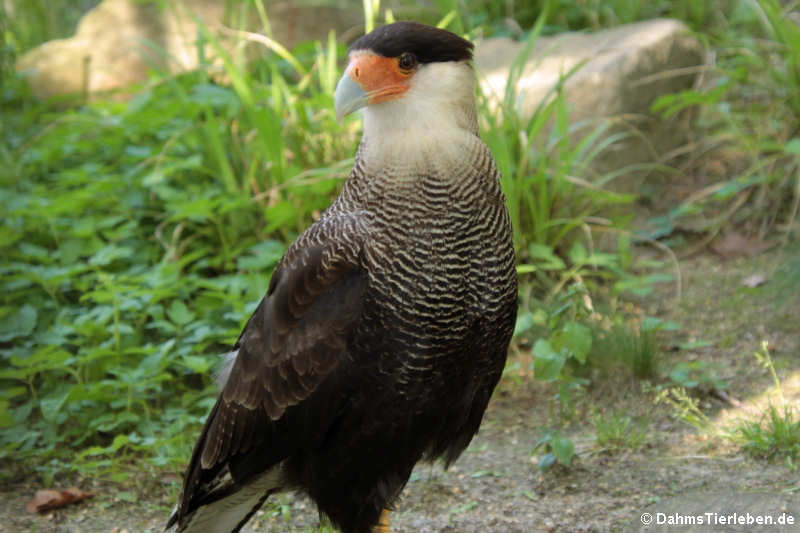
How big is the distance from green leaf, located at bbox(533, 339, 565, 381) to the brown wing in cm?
103

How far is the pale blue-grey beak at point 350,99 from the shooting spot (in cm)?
225

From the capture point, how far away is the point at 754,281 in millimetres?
4113

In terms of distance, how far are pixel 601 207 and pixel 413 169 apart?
239 centimetres

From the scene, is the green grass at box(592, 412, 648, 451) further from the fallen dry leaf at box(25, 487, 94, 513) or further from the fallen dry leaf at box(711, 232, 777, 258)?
the fallen dry leaf at box(25, 487, 94, 513)

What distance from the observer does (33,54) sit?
270 inches

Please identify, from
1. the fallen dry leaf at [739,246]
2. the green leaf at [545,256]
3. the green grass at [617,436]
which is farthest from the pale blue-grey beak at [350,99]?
the fallen dry leaf at [739,246]

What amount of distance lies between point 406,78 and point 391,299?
0.56 metres

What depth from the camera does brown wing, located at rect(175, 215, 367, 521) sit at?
2.31 metres

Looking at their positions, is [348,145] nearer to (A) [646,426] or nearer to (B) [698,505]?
(A) [646,426]

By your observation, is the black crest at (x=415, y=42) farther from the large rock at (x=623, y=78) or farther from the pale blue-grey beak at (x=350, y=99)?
the large rock at (x=623, y=78)

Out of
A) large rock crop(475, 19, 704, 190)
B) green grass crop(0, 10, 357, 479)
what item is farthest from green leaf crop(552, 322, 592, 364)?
large rock crop(475, 19, 704, 190)

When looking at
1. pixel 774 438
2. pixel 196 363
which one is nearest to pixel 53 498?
pixel 196 363

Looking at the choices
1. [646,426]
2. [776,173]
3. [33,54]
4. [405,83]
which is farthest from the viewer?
[33,54]

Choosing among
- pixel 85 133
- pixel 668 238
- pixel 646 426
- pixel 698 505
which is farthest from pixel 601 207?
pixel 85 133
